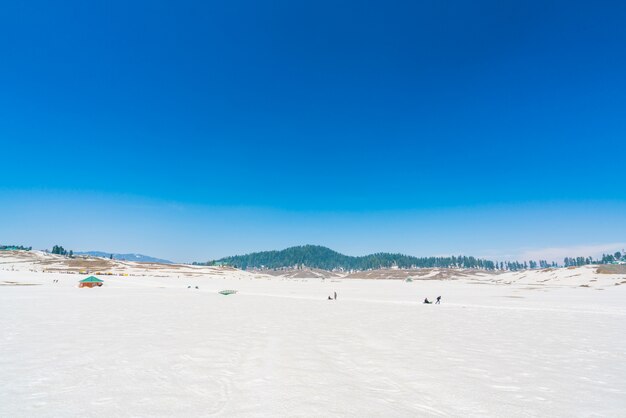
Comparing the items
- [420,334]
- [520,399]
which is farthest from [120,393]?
[420,334]

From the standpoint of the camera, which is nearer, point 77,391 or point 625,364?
point 77,391

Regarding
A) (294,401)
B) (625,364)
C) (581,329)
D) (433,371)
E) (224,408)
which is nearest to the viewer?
(224,408)

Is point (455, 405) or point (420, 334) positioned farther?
point (420, 334)

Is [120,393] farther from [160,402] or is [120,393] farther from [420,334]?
[420,334]

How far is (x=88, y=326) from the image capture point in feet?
68.2

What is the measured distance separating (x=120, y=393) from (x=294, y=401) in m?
4.83

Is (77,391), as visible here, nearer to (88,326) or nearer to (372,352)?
(372,352)

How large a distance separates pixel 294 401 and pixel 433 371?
19.5ft

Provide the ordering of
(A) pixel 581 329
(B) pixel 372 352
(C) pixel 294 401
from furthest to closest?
(A) pixel 581 329 → (B) pixel 372 352 → (C) pixel 294 401

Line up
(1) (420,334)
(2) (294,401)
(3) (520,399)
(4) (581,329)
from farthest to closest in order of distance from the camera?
(4) (581,329)
(1) (420,334)
(3) (520,399)
(2) (294,401)

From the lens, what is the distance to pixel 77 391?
9.48 metres

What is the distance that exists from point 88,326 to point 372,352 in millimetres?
17245

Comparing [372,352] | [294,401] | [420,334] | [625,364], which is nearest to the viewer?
[294,401]

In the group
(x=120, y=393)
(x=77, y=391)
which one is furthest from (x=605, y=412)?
(x=77, y=391)
